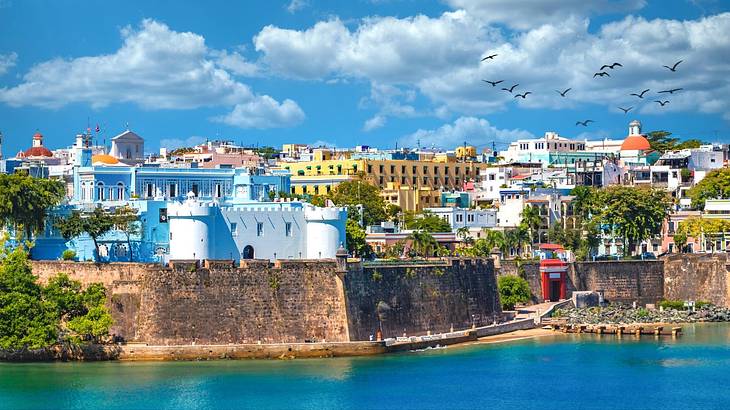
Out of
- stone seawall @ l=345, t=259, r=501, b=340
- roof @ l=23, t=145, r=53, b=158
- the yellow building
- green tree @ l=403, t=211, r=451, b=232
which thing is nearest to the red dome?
roof @ l=23, t=145, r=53, b=158

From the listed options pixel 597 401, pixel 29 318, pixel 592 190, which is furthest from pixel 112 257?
pixel 592 190

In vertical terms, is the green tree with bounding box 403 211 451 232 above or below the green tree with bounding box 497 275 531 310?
above

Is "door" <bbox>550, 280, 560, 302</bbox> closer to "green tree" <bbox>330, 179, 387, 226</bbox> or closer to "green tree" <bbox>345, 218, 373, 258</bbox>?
"green tree" <bbox>345, 218, 373, 258</bbox>

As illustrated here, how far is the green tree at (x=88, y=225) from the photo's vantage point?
190 feet

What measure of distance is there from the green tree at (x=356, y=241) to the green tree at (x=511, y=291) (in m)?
7.25

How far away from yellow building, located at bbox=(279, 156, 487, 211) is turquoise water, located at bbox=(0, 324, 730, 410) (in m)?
36.7

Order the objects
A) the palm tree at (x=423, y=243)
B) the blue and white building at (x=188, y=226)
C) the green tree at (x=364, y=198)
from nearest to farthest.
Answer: the blue and white building at (x=188, y=226)
the palm tree at (x=423, y=243)
the green tree at (x=364, y=198)

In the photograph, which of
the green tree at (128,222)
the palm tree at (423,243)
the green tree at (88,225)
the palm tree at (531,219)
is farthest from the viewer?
the palm tree at (531,219)

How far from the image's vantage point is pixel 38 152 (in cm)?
9106

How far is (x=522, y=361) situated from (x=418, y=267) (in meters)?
6.07

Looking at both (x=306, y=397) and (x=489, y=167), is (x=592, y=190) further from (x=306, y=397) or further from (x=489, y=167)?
(x=306, y=397)

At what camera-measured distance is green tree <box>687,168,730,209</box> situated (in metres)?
84.1

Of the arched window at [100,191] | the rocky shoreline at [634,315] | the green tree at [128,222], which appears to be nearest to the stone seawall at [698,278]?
the rocky shoreline at [634,315]

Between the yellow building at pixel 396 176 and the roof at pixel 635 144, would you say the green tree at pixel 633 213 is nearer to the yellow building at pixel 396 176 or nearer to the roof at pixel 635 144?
the yellow building at pixel 396 176
